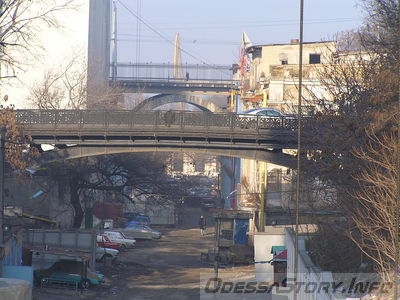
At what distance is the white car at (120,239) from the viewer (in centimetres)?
3559

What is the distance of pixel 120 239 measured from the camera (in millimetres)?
35938

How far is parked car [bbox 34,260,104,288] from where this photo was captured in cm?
2433

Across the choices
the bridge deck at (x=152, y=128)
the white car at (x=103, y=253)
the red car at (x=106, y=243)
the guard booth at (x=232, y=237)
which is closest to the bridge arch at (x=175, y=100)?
the red car at (x=106, y=243)

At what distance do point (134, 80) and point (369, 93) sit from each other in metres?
68.2

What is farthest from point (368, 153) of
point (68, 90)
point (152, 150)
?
point (68, 90)

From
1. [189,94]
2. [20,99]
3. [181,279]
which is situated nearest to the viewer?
[181,279]

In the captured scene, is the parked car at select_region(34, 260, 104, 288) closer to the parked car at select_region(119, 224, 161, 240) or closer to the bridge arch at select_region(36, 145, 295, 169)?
the bridge arch at select_region(36, 145, 295, 169)

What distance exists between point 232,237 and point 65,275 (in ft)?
32.2

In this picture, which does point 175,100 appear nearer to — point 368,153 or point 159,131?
point 159,131

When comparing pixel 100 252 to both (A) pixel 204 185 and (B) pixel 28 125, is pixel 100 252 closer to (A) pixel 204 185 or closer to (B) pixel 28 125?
(B) pixel 28 125

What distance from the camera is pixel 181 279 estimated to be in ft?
89.3

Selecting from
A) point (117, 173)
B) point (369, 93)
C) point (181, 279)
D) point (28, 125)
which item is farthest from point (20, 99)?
point (369, 93)

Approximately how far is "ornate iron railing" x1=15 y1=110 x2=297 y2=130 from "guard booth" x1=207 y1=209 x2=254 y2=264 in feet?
15.2

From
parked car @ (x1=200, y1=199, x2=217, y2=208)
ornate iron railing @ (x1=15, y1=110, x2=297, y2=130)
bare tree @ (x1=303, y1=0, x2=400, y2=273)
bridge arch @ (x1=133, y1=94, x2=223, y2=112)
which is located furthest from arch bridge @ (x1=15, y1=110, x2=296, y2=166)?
bridge arch @ (x1=133, y1=94, x2=223, y2=112)
